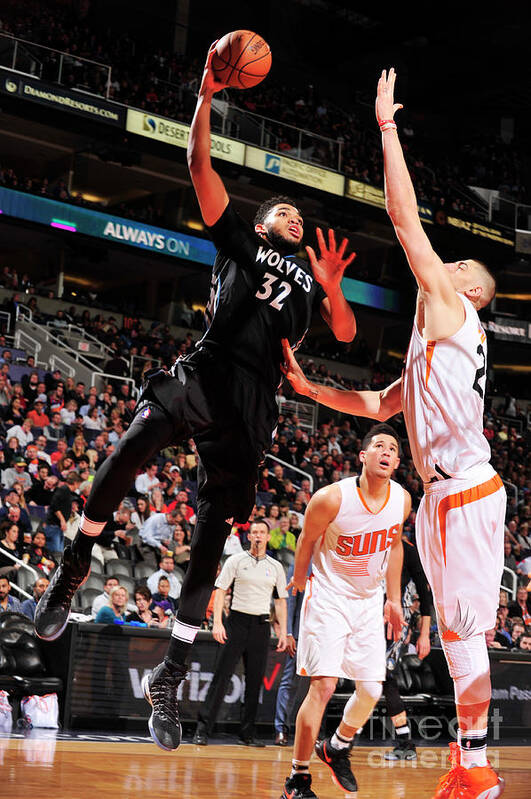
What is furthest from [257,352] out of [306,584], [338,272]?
[306,584]

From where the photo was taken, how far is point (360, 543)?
6742mm

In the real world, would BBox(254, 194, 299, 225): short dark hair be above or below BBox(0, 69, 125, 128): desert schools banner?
below

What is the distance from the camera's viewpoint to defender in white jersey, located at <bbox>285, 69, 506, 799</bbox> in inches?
157

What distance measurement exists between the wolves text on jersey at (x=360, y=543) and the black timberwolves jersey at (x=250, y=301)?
7.33ft

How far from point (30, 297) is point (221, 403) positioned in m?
20.7

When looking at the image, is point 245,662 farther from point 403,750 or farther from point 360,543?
point 360,543

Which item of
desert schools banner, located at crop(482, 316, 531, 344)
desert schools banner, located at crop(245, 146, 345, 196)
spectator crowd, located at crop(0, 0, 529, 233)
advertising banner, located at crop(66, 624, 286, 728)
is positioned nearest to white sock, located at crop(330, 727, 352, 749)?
advertising banner, located at crop(66, 624, 286, 728)

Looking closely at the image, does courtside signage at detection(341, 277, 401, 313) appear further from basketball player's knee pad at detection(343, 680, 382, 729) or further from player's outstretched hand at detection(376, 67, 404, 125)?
player's outstretched hand at detection(376, 67, 404, 125)

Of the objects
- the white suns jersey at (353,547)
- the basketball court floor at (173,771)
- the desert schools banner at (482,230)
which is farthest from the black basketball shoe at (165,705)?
the desert schools banner at (482,230)

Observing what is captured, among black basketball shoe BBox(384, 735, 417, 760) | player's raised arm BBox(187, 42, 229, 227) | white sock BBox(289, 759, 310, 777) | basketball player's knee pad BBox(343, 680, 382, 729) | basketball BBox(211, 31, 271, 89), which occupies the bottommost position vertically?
black basketball shoe BBox(384, 735, 417, 760)

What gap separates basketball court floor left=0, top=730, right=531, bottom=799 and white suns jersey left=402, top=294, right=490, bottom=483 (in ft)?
8.37

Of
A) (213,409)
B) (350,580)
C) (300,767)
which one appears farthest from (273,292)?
(300,767)

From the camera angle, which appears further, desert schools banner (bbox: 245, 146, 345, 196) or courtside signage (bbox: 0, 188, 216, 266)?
desert schools banner (bbox: 245, 146, 345, 196)

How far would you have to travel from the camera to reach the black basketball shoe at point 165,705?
14.2 feet
